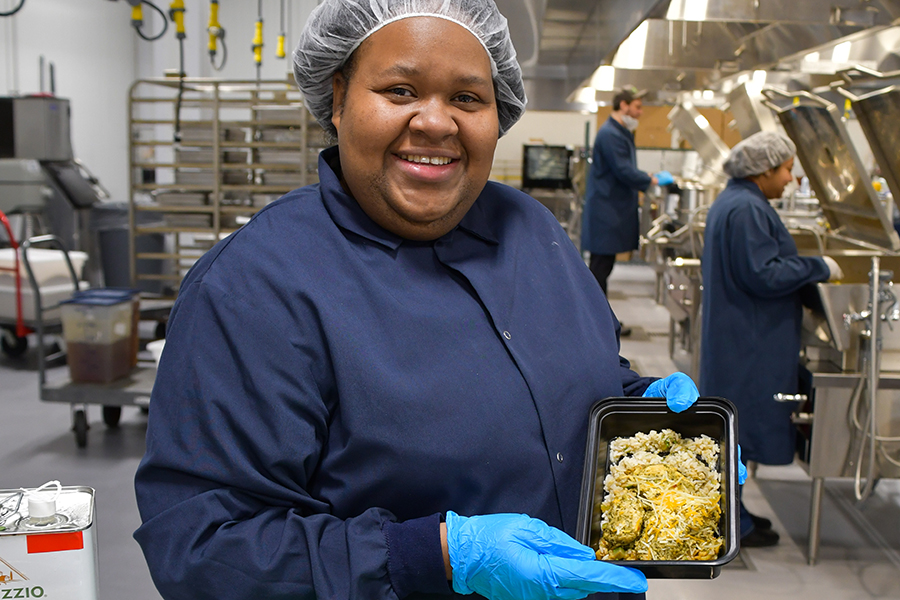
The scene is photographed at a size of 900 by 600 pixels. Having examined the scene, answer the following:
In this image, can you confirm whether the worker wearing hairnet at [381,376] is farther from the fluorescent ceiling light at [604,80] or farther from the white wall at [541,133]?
the white wall at [541,133]

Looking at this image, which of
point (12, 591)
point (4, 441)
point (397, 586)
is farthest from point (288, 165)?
point (397, 586)

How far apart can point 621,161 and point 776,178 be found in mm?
2254

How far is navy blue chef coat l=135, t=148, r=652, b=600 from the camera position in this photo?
82 cm

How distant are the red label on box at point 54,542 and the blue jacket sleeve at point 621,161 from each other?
437cm

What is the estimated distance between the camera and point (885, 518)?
2.94 meters

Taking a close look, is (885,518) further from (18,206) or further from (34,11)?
(34,11)

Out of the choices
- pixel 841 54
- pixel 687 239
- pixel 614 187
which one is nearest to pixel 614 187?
pixel 614 187

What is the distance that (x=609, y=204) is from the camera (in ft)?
17.0

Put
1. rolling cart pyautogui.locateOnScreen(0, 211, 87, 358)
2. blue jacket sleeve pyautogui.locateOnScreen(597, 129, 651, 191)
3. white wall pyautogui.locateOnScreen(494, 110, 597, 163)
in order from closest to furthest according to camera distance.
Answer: rolling cart pyautogui.locateOnScreen(0, 211, 87, 358)
blue jacket sleeve pyautogui.locateOnScreen(597, 129, 651, 191)
white wall pyautogui.locateOnScreen(494, 110, 597, 163)

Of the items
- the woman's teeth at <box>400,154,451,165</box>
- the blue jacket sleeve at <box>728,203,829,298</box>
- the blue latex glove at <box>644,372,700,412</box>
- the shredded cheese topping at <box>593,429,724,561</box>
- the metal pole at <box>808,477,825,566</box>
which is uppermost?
the woman's teeth at <box>400,154,451,165</box>

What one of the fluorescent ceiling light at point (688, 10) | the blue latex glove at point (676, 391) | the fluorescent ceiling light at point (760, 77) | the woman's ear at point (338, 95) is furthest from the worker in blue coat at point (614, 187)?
the woman's ear at point (338, 95)

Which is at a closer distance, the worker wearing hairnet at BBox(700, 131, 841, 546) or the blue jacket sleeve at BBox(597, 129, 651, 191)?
the worker wearing hairnet at BBox(700, 131, 841, 546)

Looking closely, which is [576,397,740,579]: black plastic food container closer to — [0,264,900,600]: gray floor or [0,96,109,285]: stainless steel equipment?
[0,264,900,600]: gray floor

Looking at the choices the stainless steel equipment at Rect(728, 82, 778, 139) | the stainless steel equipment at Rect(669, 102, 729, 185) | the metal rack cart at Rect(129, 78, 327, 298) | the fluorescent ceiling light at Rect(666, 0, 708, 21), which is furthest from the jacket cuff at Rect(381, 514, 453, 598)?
the stainless steel equipment at Rect(669, 102, 729, 185)
